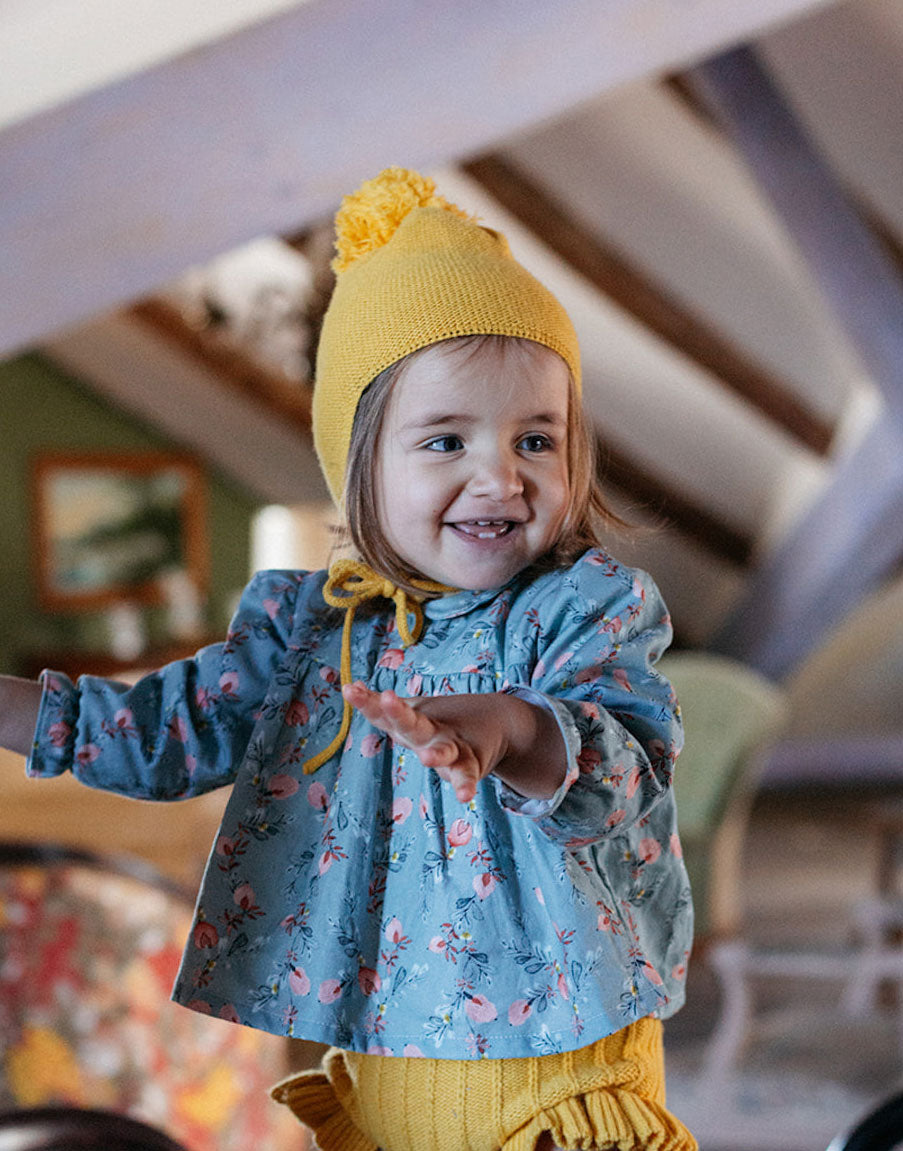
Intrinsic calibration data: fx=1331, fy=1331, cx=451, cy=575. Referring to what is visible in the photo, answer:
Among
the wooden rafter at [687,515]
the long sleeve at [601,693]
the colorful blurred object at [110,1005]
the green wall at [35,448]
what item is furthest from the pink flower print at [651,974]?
the green wall at [35,448]

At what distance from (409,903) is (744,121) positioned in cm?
291

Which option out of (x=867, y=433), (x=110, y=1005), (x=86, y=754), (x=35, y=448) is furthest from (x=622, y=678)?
(x=35, y=448)

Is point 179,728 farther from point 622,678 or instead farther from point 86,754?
point 622,678

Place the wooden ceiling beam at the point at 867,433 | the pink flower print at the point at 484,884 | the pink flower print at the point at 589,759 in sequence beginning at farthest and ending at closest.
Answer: the wooden ceiling beam at the point at 867,433, the pink flower print at the point at 484,884, the pink flower print at the point at 589,759

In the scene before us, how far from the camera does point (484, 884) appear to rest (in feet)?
2.62

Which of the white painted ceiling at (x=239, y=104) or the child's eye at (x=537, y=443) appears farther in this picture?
the white painted ceiling at (x=239, y=104)

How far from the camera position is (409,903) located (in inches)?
32.2

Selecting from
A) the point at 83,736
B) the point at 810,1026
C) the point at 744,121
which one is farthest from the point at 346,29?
the point at 810,1026

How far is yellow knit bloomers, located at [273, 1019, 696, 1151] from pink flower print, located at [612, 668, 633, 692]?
0.73 feet

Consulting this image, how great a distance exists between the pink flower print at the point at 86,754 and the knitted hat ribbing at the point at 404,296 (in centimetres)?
23

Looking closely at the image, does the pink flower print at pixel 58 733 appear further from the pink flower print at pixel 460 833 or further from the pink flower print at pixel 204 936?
the pink flower print at pixel 460 833

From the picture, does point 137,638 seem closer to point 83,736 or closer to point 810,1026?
point 810,1026

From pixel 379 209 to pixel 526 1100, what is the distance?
577mm

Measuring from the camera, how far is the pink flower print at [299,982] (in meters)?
0.82
